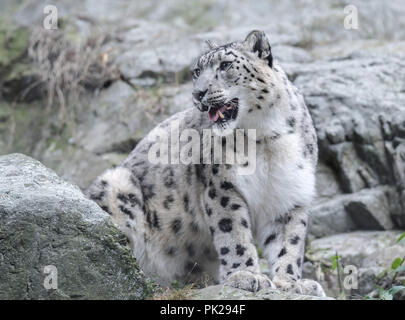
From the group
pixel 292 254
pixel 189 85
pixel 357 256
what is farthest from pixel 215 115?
pixel 189 85

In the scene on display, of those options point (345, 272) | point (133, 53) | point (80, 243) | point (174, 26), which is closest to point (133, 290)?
point (80, 243)

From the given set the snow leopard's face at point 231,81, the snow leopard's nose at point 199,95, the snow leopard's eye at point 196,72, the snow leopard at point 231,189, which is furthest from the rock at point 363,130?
the snow leopard's nose at point 199,95

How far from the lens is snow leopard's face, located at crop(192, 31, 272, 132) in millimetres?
5082

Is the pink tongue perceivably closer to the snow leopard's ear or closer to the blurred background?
the snow leopard's ear

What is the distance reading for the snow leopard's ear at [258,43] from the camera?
5.21 metres

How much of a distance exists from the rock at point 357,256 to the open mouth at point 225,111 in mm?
1946

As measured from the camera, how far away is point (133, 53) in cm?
937

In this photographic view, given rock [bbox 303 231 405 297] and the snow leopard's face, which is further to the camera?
rock [bbox 303 231 405 297]

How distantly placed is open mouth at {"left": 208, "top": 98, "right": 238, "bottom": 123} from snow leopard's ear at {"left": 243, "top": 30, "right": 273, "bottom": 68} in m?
0.46

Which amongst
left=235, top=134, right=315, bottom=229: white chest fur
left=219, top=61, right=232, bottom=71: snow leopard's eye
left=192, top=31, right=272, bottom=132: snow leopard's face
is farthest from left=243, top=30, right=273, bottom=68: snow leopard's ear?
left=235, top=134, right=315, bottom=229: white chest fur

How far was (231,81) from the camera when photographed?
5.12 metres

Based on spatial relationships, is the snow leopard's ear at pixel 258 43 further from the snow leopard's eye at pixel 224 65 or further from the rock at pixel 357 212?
the rock at pixel 357 212

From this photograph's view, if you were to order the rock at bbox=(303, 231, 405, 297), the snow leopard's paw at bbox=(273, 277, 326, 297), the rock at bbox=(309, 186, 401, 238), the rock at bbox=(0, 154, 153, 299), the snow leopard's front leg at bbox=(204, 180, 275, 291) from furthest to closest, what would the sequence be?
1. the rock at bbox=(309, 186, 401, 238)
2. the rock at bbox=(303, 231, 405, 297)
3. the snow leopard's front leg at bbox=(204, 180, 275, 291)
4. the snow leopard's paw at bbox=(273, 277, 326, 297)
5. the rock at bbox=(0, 154, 153, 299)
